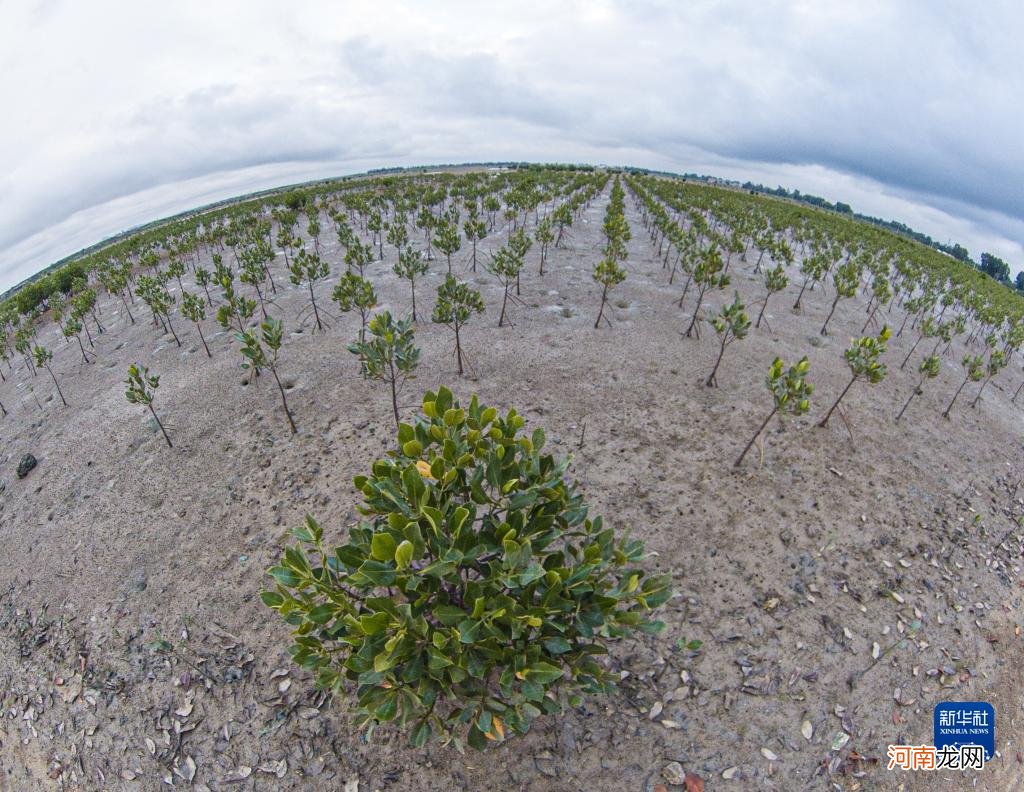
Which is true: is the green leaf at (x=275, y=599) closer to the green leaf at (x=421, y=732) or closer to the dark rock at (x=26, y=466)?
the green leaf at (x=421, y=732)

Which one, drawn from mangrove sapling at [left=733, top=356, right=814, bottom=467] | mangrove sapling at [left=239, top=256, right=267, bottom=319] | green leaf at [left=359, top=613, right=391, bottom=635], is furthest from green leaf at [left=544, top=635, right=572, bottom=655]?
mangrove sapling at [left=239, top=256, right=267, bottom=319]

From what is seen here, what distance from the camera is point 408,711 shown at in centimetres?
418

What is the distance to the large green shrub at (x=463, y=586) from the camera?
370 centimetres

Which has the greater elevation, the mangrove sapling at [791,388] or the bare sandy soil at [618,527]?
the mangrove sapling at [791,388]

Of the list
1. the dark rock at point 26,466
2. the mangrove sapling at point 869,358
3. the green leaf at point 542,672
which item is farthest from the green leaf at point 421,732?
the dark rock at point 26,466

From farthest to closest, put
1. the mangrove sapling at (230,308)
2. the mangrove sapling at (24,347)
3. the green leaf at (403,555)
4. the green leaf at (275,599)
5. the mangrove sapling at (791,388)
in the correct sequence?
the mangrove sapling at (24,347), the mangrove sapling at (230,308), the mangrove sapling at (791,388), the green leaf at (275,599), the green leaf at (403,555)

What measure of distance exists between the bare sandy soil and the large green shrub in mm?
2696

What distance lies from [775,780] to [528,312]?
16.0 metres

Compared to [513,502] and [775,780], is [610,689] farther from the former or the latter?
[775,780]

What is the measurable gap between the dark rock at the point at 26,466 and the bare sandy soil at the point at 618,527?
0.29m

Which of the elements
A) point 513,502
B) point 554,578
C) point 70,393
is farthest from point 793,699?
point 70,393

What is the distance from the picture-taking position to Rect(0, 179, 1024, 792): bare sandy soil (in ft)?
20.4

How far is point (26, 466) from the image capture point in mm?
14008

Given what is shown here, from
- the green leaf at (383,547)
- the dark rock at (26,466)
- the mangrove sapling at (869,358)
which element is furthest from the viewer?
the dark rock at (26,466)
